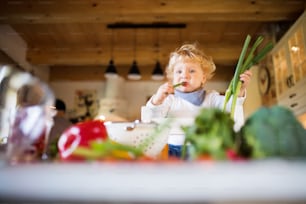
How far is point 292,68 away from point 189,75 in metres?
1.64

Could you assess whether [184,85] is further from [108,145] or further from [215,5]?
[215,5]

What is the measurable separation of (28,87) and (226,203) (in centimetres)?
45

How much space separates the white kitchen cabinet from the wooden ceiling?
0.28 meters

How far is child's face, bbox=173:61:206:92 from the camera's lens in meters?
0.98

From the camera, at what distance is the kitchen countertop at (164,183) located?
305mm

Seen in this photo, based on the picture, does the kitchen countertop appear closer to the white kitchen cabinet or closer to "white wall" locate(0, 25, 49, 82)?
the white kitchen cabinet

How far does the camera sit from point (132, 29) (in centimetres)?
304

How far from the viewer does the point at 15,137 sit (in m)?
0.47

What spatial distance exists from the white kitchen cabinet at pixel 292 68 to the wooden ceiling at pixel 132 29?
0.91 ft

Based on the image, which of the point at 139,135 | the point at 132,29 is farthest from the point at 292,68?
the point at 139,135

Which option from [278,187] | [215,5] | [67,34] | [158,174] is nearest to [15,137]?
[158,174]

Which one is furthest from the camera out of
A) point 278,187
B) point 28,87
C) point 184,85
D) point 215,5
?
point 215,5

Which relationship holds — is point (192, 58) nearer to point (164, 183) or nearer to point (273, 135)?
point (273, 135)

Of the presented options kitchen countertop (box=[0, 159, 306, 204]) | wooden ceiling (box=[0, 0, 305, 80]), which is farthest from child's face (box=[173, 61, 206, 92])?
wooden ceiling (box=[0, 0, 305, 80])
